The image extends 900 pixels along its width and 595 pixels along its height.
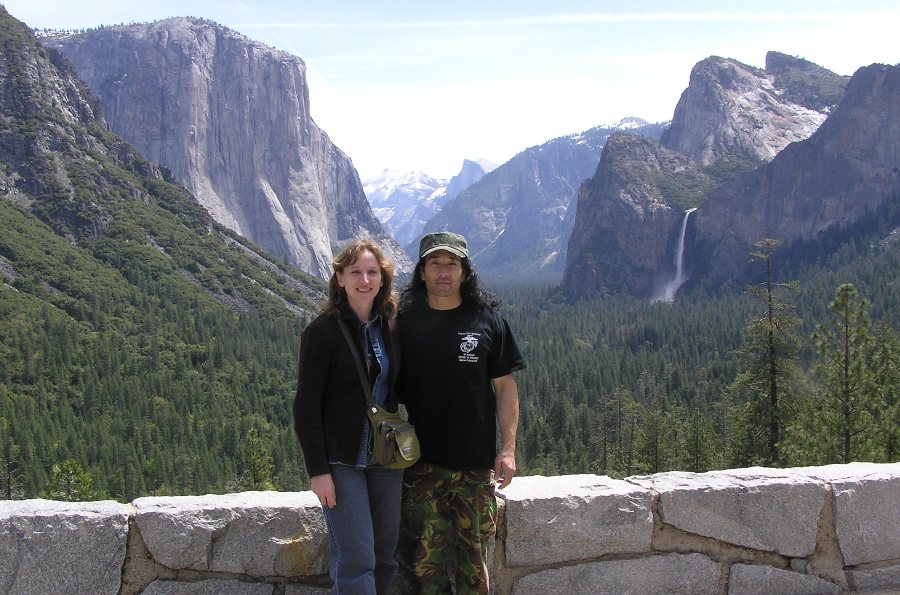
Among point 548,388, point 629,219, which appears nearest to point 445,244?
point 548,388

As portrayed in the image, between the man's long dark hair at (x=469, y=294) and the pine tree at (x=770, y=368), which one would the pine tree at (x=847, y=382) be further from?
the man's long dark hair at (x=469, y=294)

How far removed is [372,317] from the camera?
4.43 m

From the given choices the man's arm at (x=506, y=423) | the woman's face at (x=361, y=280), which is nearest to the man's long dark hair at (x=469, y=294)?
the woman's face at (x=361, y=280)

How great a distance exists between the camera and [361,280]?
4281 millimetres

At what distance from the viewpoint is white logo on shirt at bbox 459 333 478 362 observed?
4.45m

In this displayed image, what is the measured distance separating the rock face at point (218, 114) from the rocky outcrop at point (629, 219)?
73.1m

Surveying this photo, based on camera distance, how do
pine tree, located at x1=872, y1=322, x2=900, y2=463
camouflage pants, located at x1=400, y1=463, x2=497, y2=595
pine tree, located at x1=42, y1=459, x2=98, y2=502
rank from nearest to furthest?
camouflage pants, located at x1=400, y1=463, x2=497, y2=595
pine tree, located at x1=872, y1=322, x2=900, y2=463
pine tree, located at x1=42, y1=459, x2=98, y2=502

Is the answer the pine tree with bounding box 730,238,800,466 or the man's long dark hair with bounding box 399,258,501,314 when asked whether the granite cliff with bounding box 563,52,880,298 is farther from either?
the man's long dark hair with bounding box 399,258,501,314

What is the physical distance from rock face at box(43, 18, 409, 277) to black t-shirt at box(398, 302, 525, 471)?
168865 mm

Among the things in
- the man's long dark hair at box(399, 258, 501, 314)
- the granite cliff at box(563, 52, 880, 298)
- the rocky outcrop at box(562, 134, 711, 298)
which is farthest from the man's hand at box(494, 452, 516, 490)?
the rocky outcrop at box(562, 134, 711, 298)

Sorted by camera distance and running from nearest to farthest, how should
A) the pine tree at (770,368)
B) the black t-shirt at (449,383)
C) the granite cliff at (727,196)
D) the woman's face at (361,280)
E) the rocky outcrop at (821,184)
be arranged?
the woman's face at (361,280) < the black t-shirt at (449,383) < the pine tree at (770,368) < the rocky outcrop at (821,184) < the granite cliff at (727,196)

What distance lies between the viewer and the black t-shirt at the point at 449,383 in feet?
14.6

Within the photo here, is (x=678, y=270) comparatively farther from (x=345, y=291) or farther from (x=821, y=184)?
(x=345, y=291)

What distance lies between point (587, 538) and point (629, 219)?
183m
